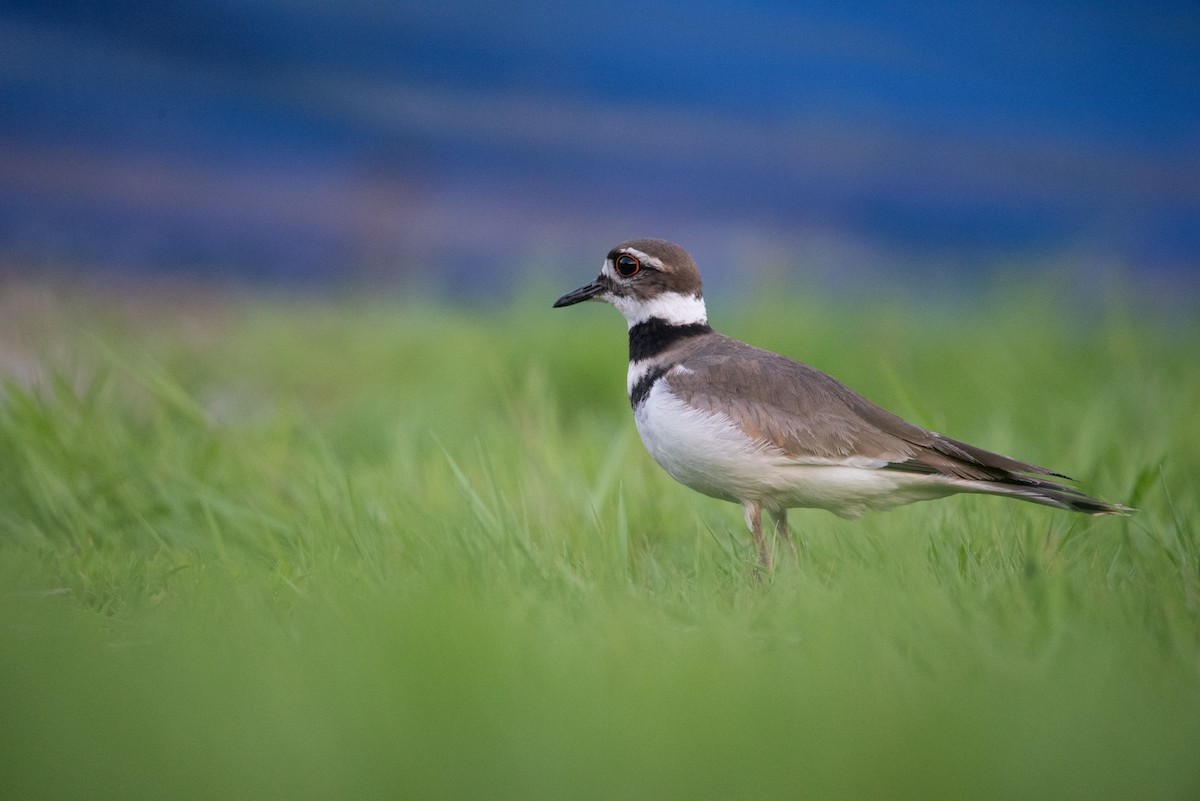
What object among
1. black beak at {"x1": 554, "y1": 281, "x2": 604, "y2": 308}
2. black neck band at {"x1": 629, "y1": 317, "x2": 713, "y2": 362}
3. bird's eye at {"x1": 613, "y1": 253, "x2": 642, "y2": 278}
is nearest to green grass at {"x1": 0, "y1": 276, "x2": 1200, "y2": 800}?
black neck band at {"x1": 629, "y1": 317, "x2": 713, "y2": 362}

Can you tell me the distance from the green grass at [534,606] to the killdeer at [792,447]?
0.20 meters

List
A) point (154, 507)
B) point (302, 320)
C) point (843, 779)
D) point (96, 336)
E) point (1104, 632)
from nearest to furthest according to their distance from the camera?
point (843, 779) → point (1104, 632) → point (154, 507) → point (96, 336) → point (302, 320)

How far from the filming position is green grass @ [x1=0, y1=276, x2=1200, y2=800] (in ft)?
6.97

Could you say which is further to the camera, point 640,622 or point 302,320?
point 302,320

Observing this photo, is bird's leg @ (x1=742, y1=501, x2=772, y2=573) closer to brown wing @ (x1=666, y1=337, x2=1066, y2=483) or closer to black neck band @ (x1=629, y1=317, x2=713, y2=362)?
brown wing @ (x1=666, y1=337, x2=1066, y2=483)

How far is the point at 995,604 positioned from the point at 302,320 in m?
6.65

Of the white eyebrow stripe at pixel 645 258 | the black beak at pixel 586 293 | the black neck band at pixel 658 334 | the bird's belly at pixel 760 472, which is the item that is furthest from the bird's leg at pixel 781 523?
the black beak at pixel 586 293

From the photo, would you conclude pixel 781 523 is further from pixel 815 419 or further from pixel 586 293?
pixel 586 293

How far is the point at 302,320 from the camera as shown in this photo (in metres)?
8.40

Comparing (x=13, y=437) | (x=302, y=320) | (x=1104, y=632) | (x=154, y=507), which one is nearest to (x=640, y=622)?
(x=1104, y=632)

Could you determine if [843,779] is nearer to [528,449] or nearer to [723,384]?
[723,384]

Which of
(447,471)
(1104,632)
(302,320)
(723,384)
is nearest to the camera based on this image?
(1104,632)

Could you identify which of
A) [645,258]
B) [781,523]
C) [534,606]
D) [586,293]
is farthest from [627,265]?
[534,606]

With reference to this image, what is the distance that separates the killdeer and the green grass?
0.20 meters
